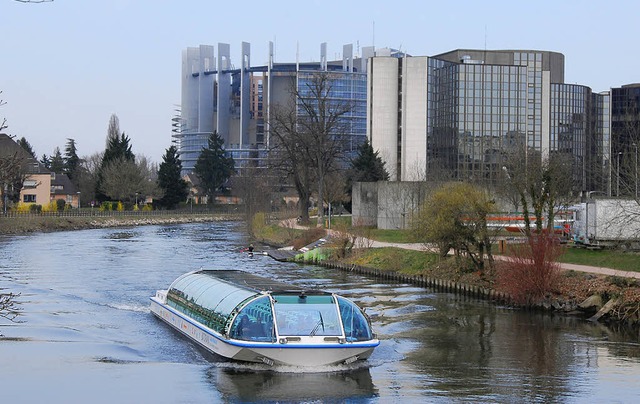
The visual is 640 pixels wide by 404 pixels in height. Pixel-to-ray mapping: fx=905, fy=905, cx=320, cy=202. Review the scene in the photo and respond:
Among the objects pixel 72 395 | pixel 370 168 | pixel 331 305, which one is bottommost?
pixel 72 395

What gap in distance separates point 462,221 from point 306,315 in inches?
790

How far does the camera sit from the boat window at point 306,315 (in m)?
25.9

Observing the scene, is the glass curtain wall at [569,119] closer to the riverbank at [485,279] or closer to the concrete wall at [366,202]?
the concrete wall at [366,202]

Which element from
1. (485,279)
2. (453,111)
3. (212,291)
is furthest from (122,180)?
(212,291)

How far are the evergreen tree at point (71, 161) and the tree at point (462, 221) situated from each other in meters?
122

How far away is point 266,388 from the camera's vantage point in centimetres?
2398

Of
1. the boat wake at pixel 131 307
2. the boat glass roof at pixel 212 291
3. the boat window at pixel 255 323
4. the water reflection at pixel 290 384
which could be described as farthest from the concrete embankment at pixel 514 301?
the boat window at pixel 255 323

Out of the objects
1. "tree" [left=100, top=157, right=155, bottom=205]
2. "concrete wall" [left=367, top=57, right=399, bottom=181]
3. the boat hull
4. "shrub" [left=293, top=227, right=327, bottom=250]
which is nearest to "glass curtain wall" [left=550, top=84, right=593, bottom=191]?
"concrete wall" [left=367, top=57, right=399, bottom=181]

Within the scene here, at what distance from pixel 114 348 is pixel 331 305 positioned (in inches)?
309

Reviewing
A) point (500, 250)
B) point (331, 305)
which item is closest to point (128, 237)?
point (500, 250)

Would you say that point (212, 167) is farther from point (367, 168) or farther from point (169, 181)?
point (367, 168)

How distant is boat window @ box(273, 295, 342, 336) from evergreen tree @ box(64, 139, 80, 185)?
137933 millimetres

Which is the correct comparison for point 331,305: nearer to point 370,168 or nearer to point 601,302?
point 601,302

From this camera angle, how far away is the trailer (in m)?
49.2
